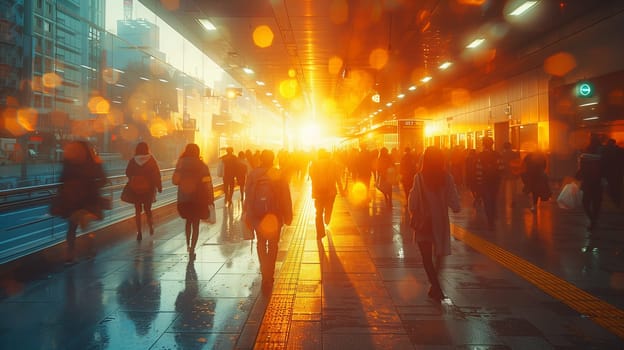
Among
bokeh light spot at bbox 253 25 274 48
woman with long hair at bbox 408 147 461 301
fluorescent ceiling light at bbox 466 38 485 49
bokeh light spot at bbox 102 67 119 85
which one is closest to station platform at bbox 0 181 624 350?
woman with long hair at bbox 408 147 461 301

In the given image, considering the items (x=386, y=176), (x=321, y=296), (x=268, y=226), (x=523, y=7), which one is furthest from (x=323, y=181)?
(x=523, y=7)

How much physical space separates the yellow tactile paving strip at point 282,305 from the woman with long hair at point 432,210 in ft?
5.10

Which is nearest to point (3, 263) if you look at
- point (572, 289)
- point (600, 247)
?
point (572, 289)

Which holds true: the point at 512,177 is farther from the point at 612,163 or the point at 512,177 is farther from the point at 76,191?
the point at 76,191

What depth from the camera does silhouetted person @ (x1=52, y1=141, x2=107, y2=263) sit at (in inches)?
264

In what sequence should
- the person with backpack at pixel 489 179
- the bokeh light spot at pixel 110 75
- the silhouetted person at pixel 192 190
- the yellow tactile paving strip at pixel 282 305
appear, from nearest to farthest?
1. the yellow tactile paving strip at pixel 282 305
2. the silhouetted person at pixel 192 190
3. the person with backpack at pixel 489 179
4. the bokeh light spot at pixel 110 75

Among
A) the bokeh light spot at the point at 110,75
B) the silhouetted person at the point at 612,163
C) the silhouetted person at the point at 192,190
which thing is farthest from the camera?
the bokeh light spot at the point at 110,75

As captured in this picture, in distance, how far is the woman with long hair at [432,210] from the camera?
5.14m

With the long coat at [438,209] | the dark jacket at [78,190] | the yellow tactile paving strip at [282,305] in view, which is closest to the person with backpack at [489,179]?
the yellow tactile paving strip at [282,305]

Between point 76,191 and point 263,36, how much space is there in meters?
9.64

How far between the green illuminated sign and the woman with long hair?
12511mm

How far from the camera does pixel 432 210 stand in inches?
202

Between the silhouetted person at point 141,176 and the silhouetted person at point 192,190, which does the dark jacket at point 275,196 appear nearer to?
the silhouetted person at point 192,190

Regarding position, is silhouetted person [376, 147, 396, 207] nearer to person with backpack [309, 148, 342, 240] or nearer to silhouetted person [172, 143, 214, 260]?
person with backpack [309, 148, 342, 240]
